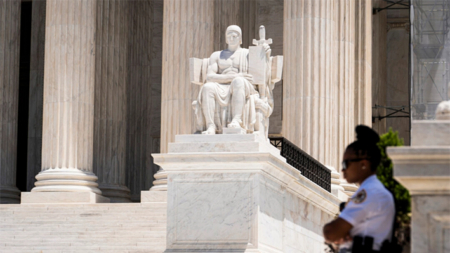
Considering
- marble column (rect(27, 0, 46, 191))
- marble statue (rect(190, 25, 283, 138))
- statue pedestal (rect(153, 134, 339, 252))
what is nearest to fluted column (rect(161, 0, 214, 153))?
marble statue (rect(190, 25, 283, 138))

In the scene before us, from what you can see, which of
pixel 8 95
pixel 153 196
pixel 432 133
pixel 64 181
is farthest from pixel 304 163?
pixel 432 133

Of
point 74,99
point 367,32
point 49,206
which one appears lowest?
point 49,206

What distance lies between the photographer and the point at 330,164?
1316 inches

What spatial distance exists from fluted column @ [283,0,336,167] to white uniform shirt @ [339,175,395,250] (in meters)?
24.5

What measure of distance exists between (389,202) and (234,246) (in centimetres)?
1211

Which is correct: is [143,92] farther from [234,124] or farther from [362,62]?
[234,124]

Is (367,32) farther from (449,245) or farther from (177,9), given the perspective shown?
(449,245)

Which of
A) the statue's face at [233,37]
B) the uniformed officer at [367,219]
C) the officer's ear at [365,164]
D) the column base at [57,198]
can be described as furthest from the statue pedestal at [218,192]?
the column base at [57,198]

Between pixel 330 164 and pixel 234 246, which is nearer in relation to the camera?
pixel 234 246

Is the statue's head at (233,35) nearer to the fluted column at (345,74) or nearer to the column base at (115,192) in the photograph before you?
the fluted column at (345,74)

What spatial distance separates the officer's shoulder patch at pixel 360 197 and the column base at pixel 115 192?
1142 inches

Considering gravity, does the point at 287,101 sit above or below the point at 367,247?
above

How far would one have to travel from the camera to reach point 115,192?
Answer: 124ft

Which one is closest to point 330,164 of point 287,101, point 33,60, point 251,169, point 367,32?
point 287,101
